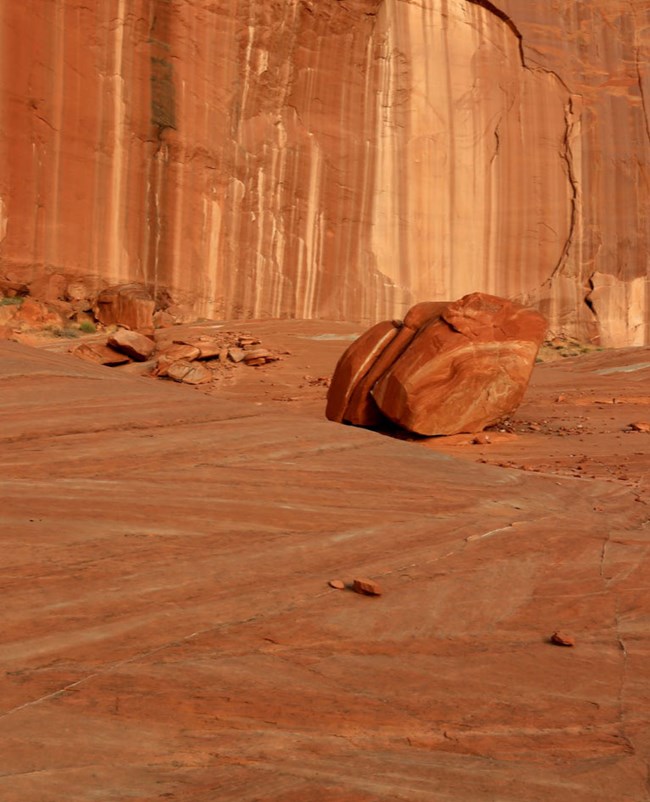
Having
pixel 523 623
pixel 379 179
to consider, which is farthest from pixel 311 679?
pixel 379 179

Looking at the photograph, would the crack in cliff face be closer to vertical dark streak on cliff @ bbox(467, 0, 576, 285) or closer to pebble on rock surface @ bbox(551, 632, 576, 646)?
vertical dark streak on cliff @ bbox(467, 0, 576, 285)

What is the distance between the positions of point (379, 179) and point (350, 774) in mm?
20569

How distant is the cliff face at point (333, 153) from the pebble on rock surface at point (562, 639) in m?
15.9

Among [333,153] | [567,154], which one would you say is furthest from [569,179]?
[333,153]

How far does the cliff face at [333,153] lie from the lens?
1825cm

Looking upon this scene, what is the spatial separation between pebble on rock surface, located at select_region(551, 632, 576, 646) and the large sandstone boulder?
5.82m

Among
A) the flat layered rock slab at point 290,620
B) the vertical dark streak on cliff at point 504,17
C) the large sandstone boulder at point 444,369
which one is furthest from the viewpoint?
the vertical dark streak on cliff at point 504,17

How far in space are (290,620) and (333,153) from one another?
1931 centimetres

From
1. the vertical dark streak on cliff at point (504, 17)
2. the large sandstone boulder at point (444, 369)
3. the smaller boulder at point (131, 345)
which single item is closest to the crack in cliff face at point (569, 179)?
the vertical dark streak on cliff at point (504, 17)

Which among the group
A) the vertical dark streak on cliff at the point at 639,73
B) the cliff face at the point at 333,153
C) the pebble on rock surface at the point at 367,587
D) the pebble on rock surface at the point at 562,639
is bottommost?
the pebble on rock surface at the point at 562,639

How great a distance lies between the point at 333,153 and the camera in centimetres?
2153

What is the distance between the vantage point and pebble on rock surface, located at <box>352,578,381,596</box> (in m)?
3.44

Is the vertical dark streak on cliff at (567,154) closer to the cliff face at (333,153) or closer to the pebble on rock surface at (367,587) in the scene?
the cliff face at (333,153)

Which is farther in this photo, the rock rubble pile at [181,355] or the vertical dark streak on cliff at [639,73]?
the vertical dark streak on cliff at [639,73]
